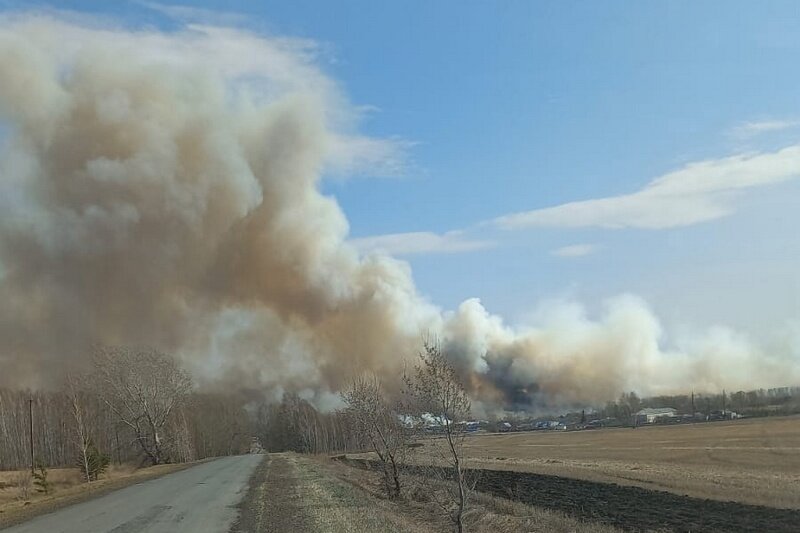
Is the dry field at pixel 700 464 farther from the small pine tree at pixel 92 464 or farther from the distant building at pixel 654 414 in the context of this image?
the distant building at pixel 654 414

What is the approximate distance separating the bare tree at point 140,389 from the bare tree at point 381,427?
45.8m

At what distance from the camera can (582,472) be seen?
164ft

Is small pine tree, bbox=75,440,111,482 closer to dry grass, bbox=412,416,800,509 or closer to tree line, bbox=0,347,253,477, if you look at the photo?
tree line, bbox=0,347,253,477

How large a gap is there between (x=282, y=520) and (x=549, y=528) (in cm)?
955

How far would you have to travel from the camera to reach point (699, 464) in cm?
5059

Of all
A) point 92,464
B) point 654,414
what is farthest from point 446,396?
point 654,414

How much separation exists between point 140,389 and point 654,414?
125 metres

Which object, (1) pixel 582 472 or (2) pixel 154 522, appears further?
(1) pixel 582 472

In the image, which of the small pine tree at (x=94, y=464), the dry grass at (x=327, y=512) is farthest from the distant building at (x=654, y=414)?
the dry grass at (x=327, y=512)

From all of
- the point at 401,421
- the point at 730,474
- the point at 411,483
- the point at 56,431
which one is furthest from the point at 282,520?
the point at 56,431

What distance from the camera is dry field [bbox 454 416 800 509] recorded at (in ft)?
112

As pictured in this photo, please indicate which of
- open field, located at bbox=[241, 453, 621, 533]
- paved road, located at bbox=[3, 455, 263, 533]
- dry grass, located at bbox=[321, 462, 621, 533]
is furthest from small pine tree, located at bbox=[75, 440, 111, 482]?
dry grass, located at bbox=[321, 462, 621, 533]

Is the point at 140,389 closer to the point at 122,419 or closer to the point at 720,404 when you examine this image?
the point at 122,419

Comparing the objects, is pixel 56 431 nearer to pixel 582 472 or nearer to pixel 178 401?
pixel 178 401
